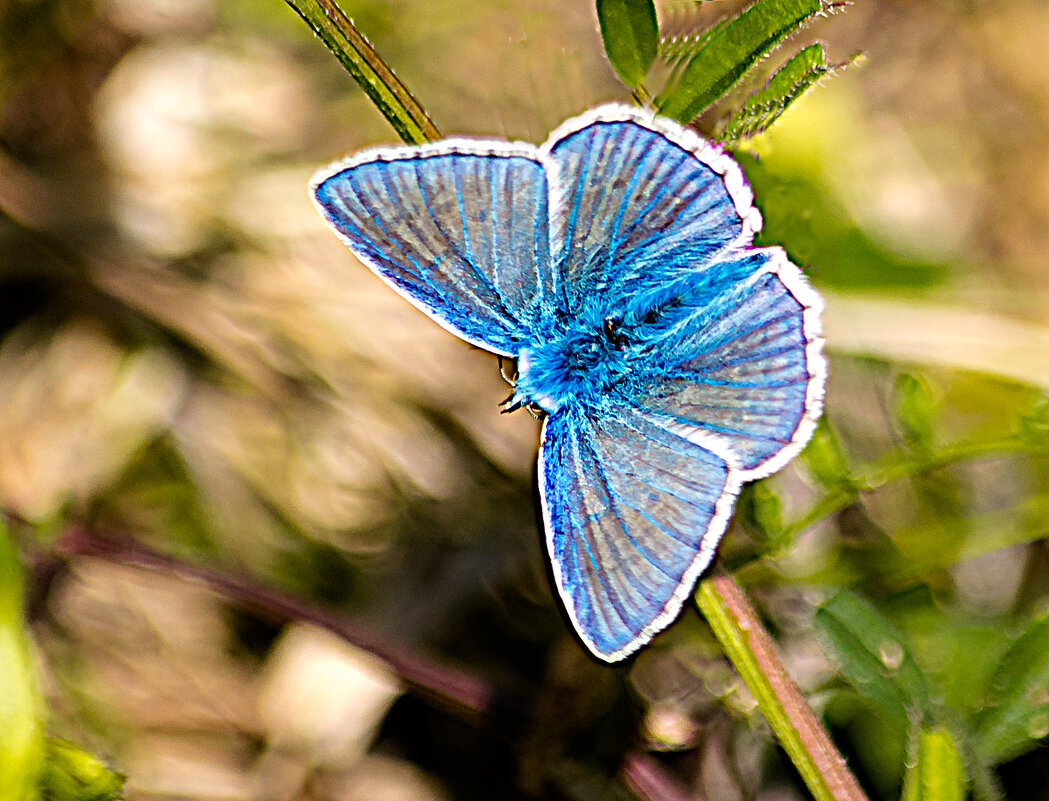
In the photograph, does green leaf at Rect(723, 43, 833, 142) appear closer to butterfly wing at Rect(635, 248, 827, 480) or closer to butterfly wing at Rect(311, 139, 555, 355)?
butterfly wing at Rect(635, 248, 827, 480)

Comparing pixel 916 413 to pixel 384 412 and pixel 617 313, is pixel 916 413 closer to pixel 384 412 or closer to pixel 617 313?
pixel 617 313

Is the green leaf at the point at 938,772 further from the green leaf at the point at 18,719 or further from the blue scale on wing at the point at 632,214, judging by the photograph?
the green leaf at the point at 18,719

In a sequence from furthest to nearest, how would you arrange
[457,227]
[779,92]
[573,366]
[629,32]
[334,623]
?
[334,623], [573,366], [457,227], [629,32], [779,92]

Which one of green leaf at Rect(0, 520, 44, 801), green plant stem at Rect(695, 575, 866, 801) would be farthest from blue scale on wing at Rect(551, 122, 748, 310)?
green leaf at Rect(0, 520, 44, 801)

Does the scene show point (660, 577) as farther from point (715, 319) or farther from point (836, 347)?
point (836, 347)

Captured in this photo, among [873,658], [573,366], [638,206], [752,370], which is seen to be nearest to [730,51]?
[638,206]

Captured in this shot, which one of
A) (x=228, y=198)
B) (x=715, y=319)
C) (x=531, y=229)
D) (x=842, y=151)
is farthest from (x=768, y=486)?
(x=228, y=198)
